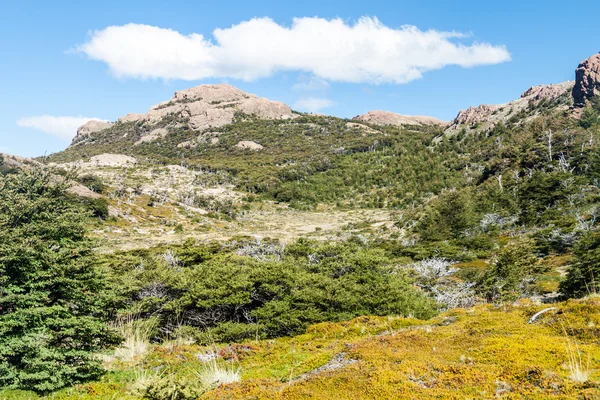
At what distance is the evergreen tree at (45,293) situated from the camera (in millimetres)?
7750

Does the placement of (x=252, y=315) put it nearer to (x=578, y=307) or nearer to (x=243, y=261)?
(x=243, y=261)

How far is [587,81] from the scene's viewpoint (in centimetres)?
7969

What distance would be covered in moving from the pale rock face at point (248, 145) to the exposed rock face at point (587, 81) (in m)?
102

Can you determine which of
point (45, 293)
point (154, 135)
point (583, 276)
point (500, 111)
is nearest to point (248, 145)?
point (154, 135)

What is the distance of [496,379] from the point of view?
547cm

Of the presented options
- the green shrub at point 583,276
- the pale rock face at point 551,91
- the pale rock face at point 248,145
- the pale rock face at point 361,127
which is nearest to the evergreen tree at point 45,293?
the green shrub at point 583,276

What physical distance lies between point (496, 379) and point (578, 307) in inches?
181

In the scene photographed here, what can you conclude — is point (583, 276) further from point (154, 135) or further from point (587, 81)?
point (154, 135)

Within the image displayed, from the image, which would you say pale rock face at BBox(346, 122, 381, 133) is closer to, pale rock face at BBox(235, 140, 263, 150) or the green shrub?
pale rock face at BBox(235, 140, 263, 150)

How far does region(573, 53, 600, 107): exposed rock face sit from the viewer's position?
77.8 meters

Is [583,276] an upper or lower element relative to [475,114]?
lower

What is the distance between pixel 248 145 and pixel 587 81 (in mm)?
109224

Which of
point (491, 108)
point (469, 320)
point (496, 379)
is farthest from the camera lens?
point (491, 108)

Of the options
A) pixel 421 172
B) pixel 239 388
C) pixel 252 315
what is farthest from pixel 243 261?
pixel 421 172
